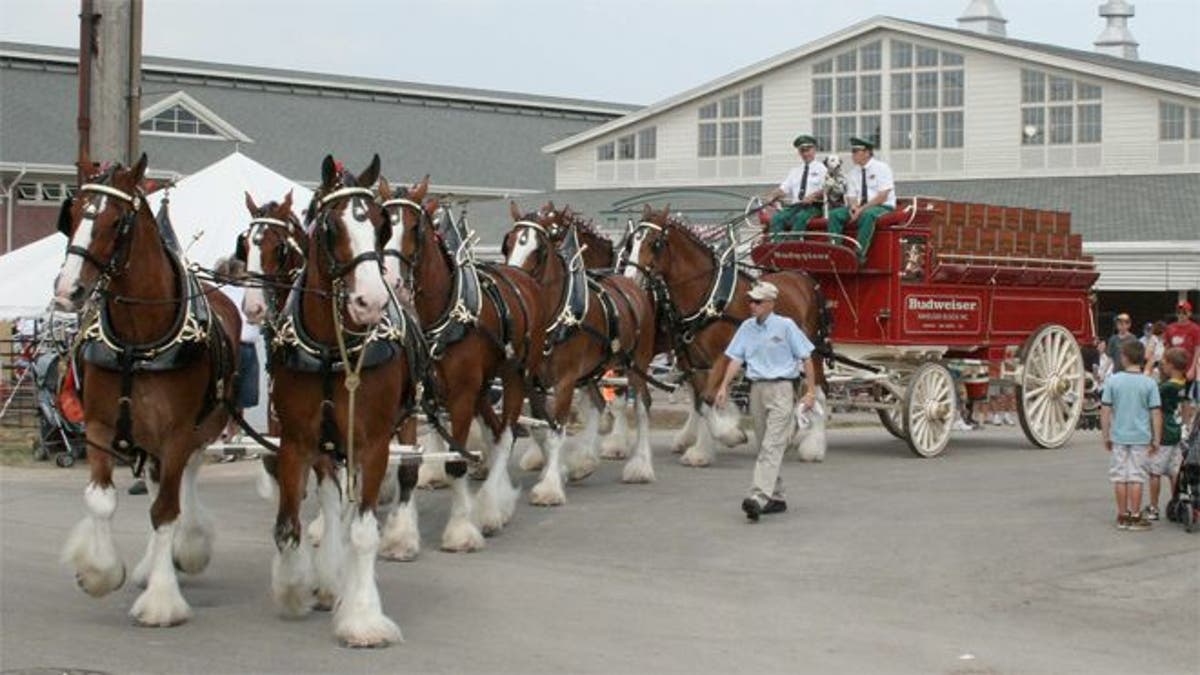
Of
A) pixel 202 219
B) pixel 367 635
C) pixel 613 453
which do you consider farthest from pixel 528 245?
pixel 202 219

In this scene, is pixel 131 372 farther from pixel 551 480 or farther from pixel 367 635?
pixel 551 480

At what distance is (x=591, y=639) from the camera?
9461mm

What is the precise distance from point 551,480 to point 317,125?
132 ft

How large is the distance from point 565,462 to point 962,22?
41.0 m

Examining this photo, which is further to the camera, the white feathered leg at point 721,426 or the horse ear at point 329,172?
the white feathered leg at point 721,426

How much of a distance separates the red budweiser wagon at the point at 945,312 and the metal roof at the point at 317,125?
3005 centimetres

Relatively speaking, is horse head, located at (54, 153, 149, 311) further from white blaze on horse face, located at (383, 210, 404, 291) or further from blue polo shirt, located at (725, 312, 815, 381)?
blue polo shirt, located at (725, 312, 815, 381)

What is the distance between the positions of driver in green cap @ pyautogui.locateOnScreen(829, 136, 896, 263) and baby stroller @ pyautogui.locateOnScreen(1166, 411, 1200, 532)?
5.26 m

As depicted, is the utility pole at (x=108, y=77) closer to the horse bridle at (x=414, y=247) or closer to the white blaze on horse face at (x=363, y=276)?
the horse bridle at (x=414, y=247)

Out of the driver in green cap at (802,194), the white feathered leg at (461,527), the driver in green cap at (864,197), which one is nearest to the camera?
the white feathered leg at (461,527)

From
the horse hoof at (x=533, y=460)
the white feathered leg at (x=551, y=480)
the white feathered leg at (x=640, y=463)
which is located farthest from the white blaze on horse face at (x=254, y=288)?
the horse hoof at (x=533, y=460)

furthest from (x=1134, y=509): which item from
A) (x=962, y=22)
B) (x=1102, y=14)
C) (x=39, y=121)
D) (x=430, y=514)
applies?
(x=1102, y=14)

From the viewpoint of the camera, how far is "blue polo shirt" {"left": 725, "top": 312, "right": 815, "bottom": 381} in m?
13.8

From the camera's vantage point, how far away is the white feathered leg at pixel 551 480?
14.8 m
